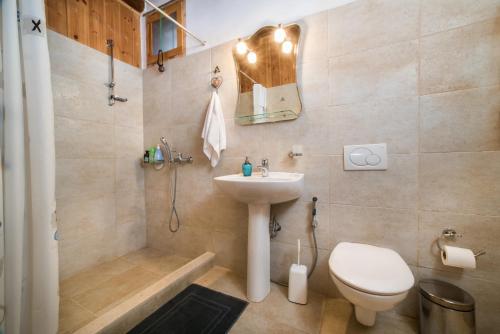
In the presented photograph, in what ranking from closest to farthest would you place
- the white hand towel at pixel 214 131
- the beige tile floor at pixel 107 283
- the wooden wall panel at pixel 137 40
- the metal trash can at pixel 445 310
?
the metal trash can at pixel 445 310
the beige tile floor at pixel 107 283
the white hand towel at pixel 214 131
the wooden wall panel at pixel 137 40

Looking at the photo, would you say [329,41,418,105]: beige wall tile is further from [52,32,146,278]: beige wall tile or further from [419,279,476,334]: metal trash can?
[52,32,146,278]: beige wall tile

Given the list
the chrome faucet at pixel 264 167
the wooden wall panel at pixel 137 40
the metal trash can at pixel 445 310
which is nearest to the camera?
the metal trash can at pixel 445 310

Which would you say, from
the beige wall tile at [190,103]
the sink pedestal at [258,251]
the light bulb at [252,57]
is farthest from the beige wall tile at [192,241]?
the light bulb at [252,57]

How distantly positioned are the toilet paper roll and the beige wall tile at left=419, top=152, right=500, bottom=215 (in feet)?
0.68

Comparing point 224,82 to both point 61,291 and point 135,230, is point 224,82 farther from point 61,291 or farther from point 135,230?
point 61,291

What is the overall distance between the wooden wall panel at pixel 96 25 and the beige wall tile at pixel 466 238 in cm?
275

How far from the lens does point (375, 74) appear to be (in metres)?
1.27

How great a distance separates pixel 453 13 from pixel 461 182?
897mm

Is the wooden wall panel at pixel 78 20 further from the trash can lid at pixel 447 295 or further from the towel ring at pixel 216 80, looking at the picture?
the trash can lid at pixel 447 295

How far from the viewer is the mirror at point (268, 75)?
148cm

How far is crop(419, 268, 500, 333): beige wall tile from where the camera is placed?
108 cm

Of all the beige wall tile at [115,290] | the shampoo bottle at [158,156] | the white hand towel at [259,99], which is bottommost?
the beige wall tile at [115,290]

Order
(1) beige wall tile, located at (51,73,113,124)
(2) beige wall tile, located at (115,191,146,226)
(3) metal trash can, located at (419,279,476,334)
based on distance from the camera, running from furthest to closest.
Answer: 1. (2) beige wall tile, located at (115,191,146,226)
2. (1) beige wall tile, located at (51,73,113,124)
3. (3) metal trash can, located at (419,279,476,334)

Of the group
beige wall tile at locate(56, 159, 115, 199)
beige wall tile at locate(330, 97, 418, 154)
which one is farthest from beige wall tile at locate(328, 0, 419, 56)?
beige wall tile at locate(56, 159, 115, 199)
